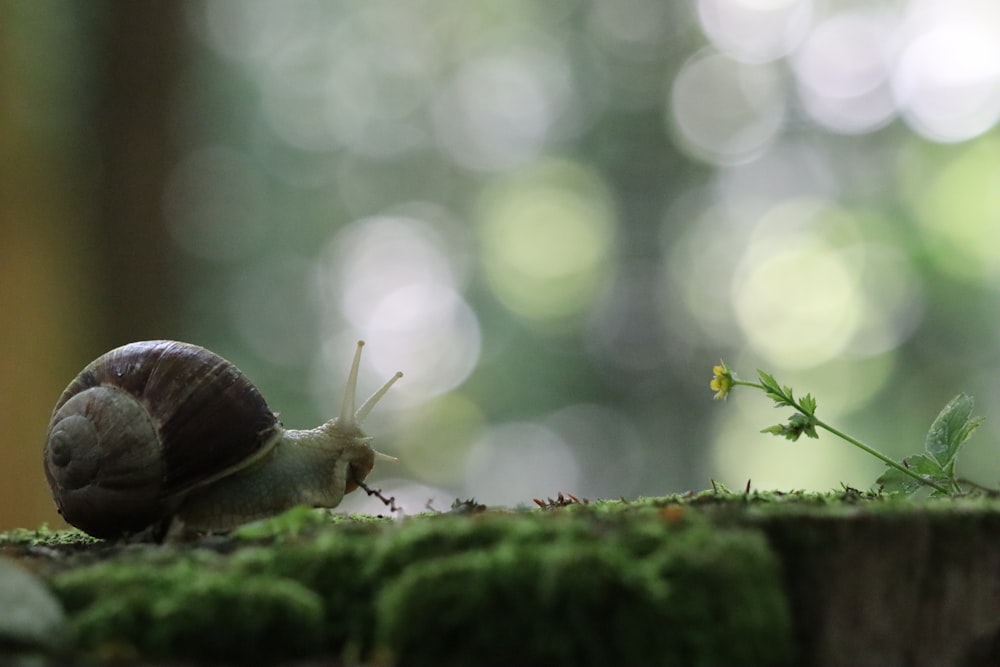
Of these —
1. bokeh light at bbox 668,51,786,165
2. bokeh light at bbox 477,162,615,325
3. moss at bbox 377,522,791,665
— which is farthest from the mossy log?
bokeh light at bbox 668,51,786,165

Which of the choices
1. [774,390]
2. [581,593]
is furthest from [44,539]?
[774,390]

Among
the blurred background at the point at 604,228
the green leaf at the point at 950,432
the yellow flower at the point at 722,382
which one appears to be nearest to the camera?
the green leaf at the point at 950,432

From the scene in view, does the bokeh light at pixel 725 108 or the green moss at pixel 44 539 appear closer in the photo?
the green moss at pixel 44 539

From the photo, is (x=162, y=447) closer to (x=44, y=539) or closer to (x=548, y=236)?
(x=44, y=539)

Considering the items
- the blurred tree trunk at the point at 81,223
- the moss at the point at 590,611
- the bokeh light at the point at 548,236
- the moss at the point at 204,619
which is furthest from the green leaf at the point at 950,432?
the bokeh light at the point at 548,236

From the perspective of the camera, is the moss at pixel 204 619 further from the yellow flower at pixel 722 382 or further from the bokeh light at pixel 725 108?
the bokeh light at pixel 725 108

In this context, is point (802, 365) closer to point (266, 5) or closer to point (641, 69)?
point (641, 69)
